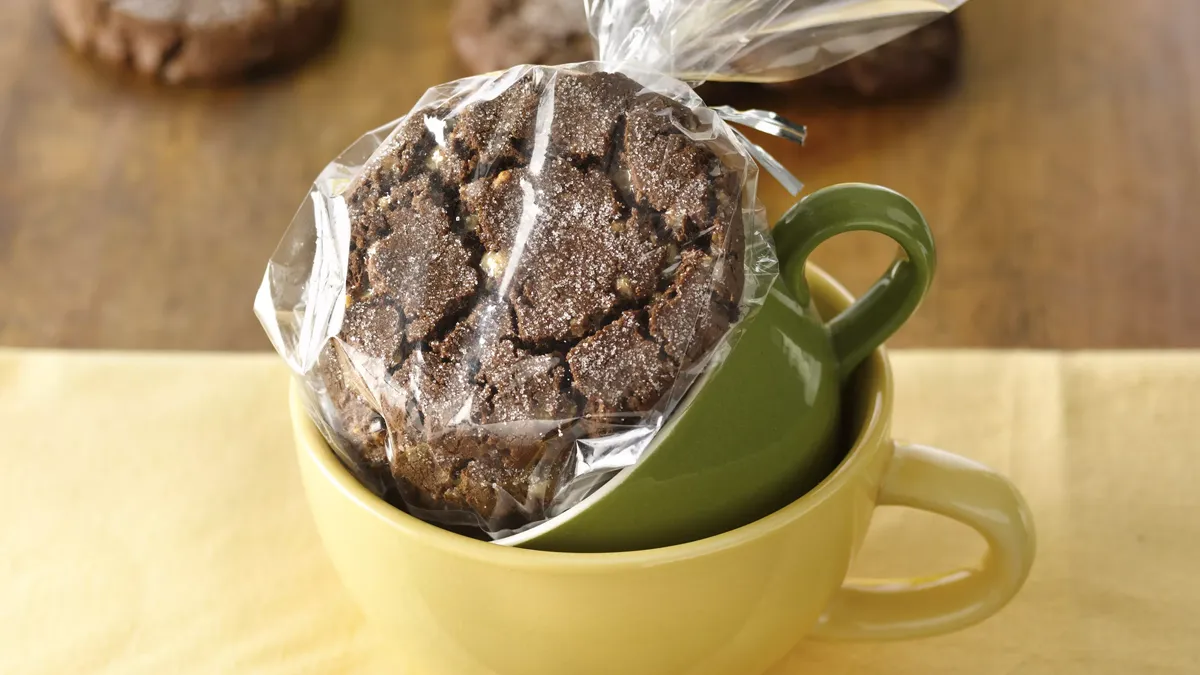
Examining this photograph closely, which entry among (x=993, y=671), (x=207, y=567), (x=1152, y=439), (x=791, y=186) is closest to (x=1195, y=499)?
(x=1152, y=439)

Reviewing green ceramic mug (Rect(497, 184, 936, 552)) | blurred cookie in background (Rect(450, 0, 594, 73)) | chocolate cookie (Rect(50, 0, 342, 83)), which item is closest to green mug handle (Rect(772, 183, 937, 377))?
green ceramic mug (Rect(497, 184, 936, 552))

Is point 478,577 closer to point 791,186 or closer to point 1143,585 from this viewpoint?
point 791,186

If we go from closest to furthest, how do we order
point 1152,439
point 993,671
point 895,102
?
point 993,671, point 1152,439, point 895,102

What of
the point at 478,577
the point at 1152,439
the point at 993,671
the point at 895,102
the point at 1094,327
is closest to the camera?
the point at 478,577

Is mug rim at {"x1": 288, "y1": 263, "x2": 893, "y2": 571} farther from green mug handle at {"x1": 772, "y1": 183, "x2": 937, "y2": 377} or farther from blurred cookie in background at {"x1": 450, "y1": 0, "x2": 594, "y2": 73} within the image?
blurred cookie in background at {"x1": 450, "y1": 0, "x2": 594, "y2": 73}

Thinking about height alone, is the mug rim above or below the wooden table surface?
above

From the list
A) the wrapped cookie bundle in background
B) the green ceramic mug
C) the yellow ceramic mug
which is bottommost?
the yellow ceramic mug

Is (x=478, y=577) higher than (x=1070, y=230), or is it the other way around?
(x=478, y=577)
